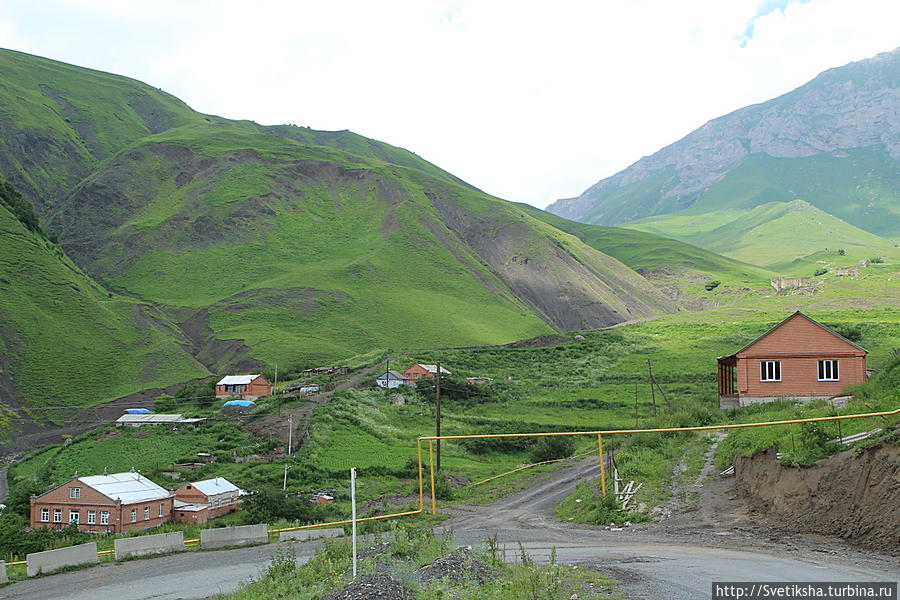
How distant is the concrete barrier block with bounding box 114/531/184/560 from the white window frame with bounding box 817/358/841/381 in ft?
119

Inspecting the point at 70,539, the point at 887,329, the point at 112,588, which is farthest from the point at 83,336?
the point at 887,329

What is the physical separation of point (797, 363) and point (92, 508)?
4144 cm

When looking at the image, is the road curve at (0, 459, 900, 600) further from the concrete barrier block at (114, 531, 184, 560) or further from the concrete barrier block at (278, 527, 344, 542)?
the concrete barrier block at (278, 527, 344, 542)

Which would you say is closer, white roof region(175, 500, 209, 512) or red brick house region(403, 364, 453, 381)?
white roof region(175, 500, 209, 512)

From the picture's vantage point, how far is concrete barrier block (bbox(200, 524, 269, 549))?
67.8ft

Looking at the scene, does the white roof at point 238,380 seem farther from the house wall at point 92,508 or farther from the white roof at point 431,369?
the house wall at point 92,508

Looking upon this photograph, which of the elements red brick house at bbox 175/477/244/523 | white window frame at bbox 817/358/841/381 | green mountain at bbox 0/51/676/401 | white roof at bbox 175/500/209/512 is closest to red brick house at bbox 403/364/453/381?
green mountain at bbox 0/51/676/401

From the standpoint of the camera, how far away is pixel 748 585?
10734 mm

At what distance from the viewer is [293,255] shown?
153000 mm

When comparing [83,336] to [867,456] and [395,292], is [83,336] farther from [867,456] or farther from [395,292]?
[867,456]

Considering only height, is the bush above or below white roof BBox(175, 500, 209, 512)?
above

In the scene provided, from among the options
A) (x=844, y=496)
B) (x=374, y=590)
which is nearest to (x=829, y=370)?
(x=844, y=496)

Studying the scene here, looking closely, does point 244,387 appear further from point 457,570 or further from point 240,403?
point 457,570

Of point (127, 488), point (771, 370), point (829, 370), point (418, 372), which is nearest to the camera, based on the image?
point (829, 370)
